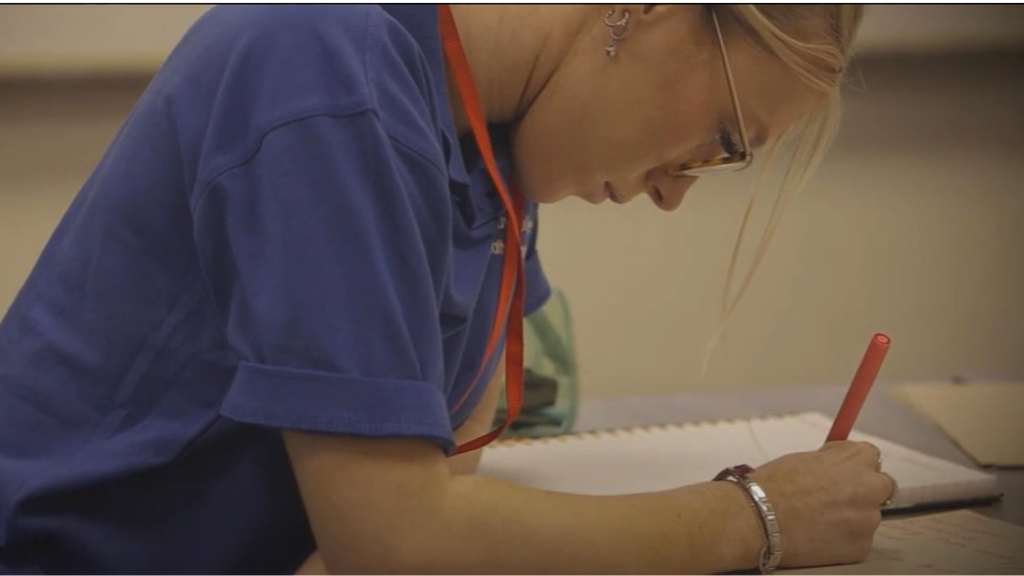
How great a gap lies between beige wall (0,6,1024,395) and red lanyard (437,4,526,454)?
76 cm

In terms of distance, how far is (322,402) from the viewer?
1.77 feet

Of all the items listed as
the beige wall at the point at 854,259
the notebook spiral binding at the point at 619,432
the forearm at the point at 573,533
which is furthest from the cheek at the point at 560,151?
the beige wall at the point at 854,259

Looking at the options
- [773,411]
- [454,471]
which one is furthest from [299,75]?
[773,411]

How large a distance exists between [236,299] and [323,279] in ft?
0.19

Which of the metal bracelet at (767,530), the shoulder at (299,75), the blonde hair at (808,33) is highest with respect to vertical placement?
the blonde hair at (808,33)

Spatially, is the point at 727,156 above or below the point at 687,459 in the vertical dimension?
above

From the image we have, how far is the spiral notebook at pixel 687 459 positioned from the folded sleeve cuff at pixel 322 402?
0.32 meters

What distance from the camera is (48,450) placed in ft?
2.03

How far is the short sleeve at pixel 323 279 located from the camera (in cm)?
54

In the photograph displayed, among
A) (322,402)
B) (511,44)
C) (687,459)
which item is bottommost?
(687,459)

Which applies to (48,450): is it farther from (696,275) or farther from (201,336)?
(696,275)

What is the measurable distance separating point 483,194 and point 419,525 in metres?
0.24

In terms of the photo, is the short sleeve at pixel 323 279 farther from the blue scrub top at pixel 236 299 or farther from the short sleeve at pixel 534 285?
the short sleeve at pixel 534 285

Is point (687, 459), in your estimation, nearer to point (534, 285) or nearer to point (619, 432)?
point (619, 432)
